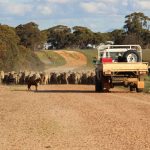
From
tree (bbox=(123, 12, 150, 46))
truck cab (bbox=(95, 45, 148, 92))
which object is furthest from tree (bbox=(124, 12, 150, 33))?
truck cab (bbox=(95, 45, 148, 92))

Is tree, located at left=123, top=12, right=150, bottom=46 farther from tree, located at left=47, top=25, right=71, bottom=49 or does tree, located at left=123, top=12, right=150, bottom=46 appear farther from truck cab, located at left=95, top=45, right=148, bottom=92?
truck cab, located at left=95, top=45, right=148, bottom=92

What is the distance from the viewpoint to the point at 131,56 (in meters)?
29.5

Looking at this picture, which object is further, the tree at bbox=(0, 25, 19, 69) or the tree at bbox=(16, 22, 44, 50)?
the tree at bbox=(16, 22, 44, 50)

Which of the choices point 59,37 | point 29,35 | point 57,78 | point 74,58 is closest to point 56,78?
point 57,78

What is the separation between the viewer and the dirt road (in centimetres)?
1178

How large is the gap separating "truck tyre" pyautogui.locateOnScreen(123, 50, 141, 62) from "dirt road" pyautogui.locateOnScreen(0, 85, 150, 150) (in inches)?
305

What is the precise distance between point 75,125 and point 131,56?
598 inches

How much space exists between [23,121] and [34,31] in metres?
82.0

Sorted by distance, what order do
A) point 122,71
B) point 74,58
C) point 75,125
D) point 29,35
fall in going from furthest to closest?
point 29,35 → point 74,58 → point 122,71 → point 75,125

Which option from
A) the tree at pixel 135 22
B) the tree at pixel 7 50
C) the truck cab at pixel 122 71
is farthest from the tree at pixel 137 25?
the truck cab at pixel 122 71

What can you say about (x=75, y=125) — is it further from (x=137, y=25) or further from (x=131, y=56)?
(x=137, y=25)

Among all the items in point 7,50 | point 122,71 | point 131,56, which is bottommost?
point 122,71

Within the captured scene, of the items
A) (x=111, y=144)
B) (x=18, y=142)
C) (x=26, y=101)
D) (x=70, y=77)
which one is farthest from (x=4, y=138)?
(x=70, y=77)

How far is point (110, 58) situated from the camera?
3025 centimetres
